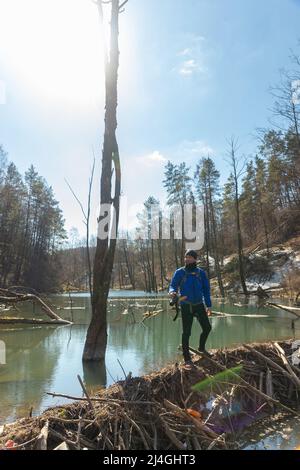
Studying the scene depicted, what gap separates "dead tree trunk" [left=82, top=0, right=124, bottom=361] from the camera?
10.2 metres

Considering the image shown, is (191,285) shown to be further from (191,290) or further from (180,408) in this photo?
(180,408)

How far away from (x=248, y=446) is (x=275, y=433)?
23.9 inches

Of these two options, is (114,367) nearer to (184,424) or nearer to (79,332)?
(184,424)

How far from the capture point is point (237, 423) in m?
5.28

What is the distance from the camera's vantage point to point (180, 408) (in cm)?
457

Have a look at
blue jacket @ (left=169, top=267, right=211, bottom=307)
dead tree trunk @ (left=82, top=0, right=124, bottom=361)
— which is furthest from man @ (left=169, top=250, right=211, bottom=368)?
dead tree trunk @ (left=82, top=0, right=124, bottom=361)

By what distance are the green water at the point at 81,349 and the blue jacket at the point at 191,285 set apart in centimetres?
183

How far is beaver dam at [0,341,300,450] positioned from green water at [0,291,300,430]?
0.91 metres

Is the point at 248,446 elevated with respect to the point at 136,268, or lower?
lower

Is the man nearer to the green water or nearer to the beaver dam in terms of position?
the beaver dam

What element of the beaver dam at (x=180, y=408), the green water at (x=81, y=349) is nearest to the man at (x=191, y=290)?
the beaver dam at (x=180, y=408)

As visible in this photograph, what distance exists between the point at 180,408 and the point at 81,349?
26.8 feet

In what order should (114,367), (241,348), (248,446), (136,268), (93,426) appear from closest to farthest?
(93,426)
(248,446)
(241,348)
(114,367)
(136,268)
